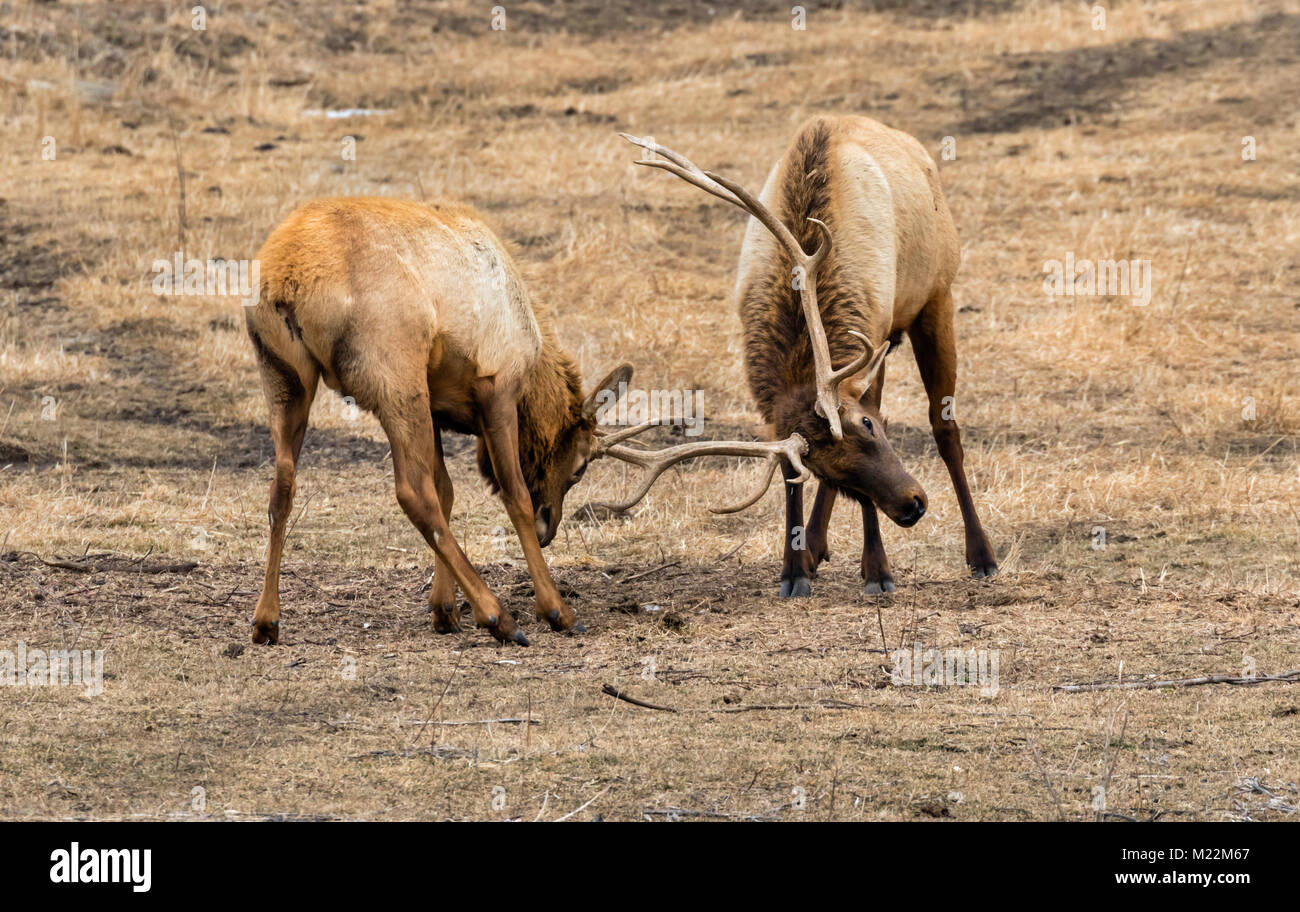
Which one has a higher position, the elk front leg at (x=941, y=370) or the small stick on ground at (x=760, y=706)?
the elk front leg at (x=941, y=370)

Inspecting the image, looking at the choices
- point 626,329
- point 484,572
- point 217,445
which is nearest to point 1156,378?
point 626,329

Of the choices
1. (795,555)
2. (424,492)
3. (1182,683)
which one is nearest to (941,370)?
(795,555)

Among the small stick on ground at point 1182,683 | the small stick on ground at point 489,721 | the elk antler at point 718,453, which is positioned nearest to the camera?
the small stick on ground at point 489,721

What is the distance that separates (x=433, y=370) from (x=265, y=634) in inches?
54.5

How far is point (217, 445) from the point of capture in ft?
37.6

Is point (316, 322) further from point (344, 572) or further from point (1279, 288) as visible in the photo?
point (1279, 288)

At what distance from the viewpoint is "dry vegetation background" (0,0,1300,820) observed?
217 inches

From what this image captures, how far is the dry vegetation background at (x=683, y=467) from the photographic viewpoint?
5.50m

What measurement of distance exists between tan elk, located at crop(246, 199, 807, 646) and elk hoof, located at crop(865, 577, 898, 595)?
1.05 metres

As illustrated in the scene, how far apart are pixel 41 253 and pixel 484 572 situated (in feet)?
27.7

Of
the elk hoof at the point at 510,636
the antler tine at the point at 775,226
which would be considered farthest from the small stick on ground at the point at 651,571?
the antler tine at the point at 775,226

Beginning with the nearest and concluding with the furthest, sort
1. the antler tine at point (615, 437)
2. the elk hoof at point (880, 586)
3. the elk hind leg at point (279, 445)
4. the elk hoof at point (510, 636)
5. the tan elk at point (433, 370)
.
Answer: the tan elk at point (433, 370) → the elk hind leg at point (279, 445) → the elk hoof at point (510, 636) → the antler tine at point (615, 437) → the elk hoof at point (880, 586)

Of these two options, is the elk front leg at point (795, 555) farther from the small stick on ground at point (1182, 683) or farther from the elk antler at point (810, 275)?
the small stick on ground at point (1182, 683)

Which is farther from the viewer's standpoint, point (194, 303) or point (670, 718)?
point (194, 303)
